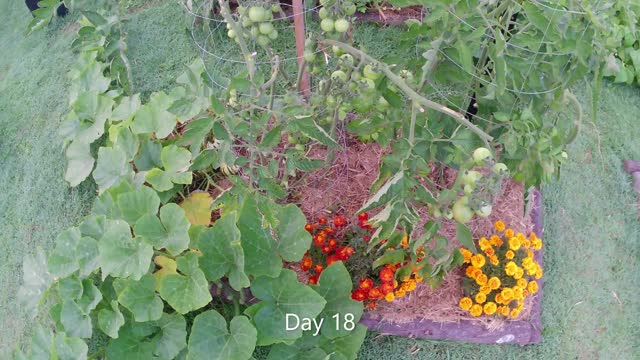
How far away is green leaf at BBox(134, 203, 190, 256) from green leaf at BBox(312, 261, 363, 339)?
506 mm

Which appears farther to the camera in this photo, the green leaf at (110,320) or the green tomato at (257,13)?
the green leaf at (110,320)

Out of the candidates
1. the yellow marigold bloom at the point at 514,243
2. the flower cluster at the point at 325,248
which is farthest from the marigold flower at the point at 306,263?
the yellow marigold bloom at the point at 514,243

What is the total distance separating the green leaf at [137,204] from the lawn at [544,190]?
776mm

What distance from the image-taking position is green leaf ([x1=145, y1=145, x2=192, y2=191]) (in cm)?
213

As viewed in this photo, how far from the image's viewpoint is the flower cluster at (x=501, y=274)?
6.73 feet

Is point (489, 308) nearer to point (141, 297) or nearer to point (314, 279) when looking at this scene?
point (314, 279)

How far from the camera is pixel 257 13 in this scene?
1634 millimetres

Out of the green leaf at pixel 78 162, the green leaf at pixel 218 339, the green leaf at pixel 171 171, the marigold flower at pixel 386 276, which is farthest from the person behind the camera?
the green leaf at pixel 78 162

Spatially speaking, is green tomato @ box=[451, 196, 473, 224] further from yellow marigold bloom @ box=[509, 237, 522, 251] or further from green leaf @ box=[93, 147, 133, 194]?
green leaf @ box=[93, 147, 133, 194]

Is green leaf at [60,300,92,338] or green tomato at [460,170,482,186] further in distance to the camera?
green leaf at [60,300,92,338]

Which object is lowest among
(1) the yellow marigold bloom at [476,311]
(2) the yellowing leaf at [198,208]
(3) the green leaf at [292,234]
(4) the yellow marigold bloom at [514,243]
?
(1) the yellow marigold bloom at [476,311]

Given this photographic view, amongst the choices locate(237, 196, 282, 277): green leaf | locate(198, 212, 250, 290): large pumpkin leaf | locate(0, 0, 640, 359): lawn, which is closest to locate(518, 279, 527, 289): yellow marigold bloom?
locate(0, 0, 640, 359): lawn

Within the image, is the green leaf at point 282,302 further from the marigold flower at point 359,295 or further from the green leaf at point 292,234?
the marigold flower at point 359,295

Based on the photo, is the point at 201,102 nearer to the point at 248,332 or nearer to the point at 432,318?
the point at 248,332
